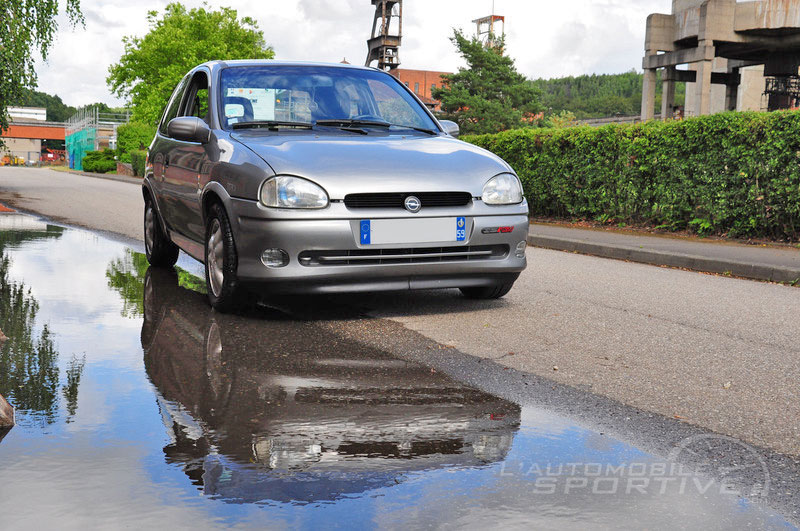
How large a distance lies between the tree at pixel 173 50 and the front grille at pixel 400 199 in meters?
49.6

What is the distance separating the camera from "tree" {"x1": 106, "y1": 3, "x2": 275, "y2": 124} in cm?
5472

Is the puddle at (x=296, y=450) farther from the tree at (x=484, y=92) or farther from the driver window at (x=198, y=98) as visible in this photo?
the tree at (x=484, y=92)

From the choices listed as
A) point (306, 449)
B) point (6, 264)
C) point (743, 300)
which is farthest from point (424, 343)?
point (6, 264)

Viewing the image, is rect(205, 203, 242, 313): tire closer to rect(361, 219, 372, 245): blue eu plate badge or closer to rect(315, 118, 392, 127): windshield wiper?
rect(361, 219, 372, 245): blue eu plate badge

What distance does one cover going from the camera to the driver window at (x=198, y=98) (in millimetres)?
7358

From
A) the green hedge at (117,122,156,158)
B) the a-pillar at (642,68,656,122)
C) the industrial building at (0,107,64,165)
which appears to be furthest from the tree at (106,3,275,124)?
the industrial building at (0,107,64,165)

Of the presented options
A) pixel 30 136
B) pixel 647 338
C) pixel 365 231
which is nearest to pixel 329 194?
pixel 365 231

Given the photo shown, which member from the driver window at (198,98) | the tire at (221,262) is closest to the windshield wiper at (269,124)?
the driver window at (198,98)

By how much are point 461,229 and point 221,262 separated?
5.34 ft

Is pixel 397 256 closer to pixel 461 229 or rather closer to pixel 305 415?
pixel 461 229

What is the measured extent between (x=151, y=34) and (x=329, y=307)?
190 feet

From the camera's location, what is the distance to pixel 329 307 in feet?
21.7

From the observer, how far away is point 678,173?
13.7 metres

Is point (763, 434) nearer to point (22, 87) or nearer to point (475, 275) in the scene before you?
point (475, 275)
